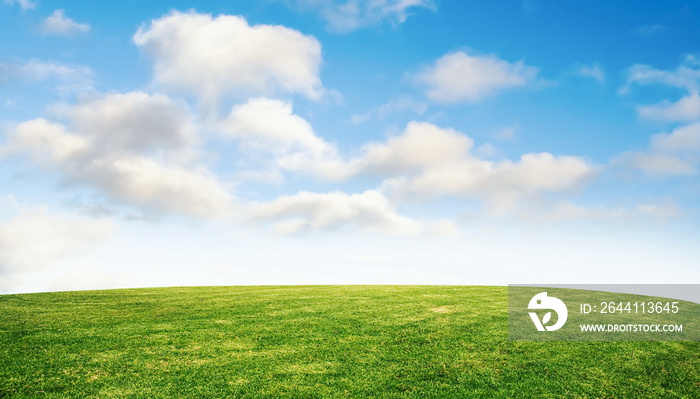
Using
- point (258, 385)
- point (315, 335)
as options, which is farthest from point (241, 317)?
point (258, 385)

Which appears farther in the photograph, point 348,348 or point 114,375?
point 348,348

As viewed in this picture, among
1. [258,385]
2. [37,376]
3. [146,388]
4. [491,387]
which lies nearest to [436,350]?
[491,387]

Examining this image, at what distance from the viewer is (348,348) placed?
9.86 metres

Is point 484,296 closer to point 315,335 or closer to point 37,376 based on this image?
point 315,335

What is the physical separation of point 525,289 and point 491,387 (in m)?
13.9

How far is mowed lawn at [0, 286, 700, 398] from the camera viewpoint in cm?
780

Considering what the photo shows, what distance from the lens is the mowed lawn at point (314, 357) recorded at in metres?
7.80

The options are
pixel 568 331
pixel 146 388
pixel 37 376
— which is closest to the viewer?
pixel 146 388

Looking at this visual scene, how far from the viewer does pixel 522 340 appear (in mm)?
10758

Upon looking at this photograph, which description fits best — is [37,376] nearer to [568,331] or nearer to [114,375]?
[114,375]

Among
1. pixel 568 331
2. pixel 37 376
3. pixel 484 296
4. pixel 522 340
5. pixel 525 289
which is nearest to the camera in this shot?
pixel 37 376

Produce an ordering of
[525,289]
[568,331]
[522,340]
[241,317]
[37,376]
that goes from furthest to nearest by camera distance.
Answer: [525,289] < [241,317] < [568,331] < [522,340] < [37,376]

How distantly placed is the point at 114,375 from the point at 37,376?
4.94 feet

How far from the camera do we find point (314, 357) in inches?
366
